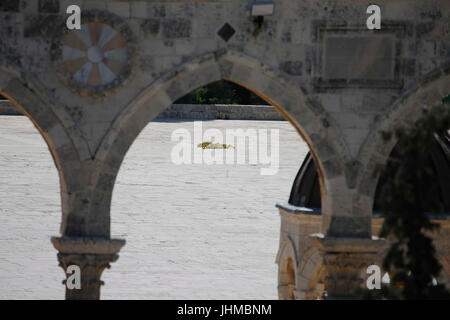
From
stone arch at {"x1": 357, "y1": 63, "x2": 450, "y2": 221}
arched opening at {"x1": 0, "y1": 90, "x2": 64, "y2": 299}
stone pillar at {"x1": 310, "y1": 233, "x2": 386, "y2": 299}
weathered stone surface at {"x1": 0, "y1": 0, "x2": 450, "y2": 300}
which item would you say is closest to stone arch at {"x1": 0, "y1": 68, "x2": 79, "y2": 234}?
weathered stone surface at {"x1": 0, "y1": 0, "x2": 450, "y2": 300}

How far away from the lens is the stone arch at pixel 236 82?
9.98 metres

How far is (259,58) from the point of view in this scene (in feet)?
33.1

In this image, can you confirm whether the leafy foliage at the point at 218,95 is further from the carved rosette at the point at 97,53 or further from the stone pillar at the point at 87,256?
the stone pillar at the point at 87,256

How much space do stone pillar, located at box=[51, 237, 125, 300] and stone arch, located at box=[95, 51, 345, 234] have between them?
0.42 metres

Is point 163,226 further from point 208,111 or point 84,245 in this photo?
point 208,111

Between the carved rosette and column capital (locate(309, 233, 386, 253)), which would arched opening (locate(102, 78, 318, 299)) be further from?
the carved rosette

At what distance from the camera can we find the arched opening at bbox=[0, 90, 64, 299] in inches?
780

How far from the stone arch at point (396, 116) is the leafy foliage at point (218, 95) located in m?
41.8

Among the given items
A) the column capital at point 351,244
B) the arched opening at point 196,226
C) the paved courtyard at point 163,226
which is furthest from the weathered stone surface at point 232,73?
the paved courtyard at point 163,226

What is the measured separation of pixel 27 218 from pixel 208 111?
1874cm

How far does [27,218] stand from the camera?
966 inches
